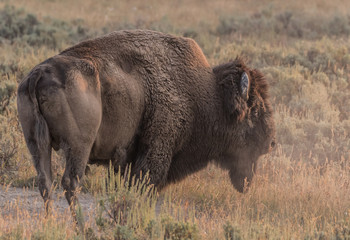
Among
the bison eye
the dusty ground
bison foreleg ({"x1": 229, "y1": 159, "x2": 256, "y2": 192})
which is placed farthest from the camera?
bison foreleg ({"x1": 229, "y1": 159, "x2": 256, "y2": 192})

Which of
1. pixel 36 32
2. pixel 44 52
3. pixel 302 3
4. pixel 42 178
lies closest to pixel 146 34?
pixel 42 178

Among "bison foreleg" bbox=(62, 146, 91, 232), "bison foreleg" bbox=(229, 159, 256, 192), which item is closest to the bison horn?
"bison foreleg" bbox=(229, 159, 256, 192)

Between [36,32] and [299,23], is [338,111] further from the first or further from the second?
[36,32]

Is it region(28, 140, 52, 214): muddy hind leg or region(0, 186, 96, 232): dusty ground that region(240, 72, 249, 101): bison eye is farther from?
region(28, 140, 52, 214): muddy hind leg

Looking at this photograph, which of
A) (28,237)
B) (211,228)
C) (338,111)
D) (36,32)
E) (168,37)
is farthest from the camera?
(36,32)

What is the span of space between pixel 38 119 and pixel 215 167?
11.3 ft

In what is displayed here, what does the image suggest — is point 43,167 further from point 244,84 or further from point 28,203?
point 244,84

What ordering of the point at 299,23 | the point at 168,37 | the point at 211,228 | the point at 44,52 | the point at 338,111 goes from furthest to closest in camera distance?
the point at 299,23 < the point at 44,52 < the point at 338,111 < the point at 168,37 < the point at 211,228

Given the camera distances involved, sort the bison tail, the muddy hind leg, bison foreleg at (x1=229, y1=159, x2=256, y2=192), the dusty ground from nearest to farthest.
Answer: the bison tail
the muddy hind leg
the dusty ground
bison foreleg at (x1=229, y1=159, x2=256, y2=192)

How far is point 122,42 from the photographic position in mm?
5539

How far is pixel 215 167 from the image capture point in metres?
7.49

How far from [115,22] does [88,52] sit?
12.7m

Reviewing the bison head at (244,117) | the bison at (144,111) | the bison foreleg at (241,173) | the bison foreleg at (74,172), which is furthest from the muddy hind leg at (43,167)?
the bison foreleg at (241,173)

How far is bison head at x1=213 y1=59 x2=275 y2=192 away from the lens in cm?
598
